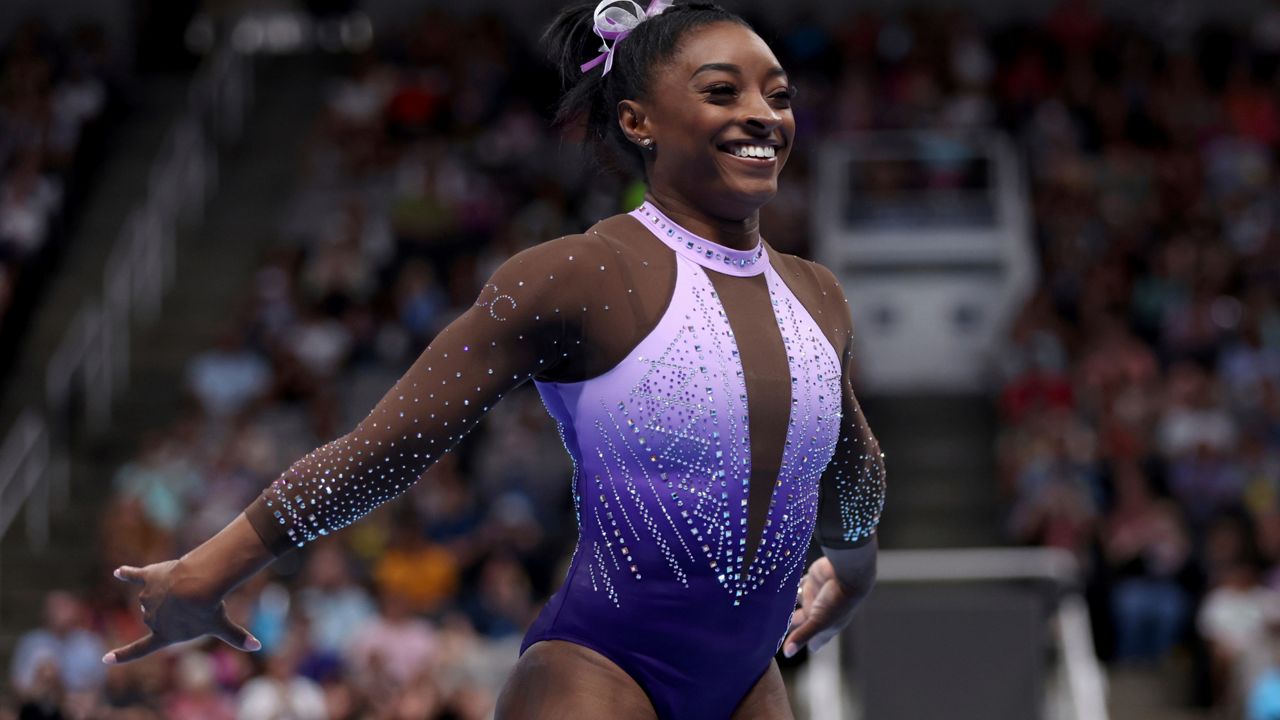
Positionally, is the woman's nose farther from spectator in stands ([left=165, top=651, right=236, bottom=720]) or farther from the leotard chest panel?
spectator in stands ([left=165, top=651, right=236, bottom=720])

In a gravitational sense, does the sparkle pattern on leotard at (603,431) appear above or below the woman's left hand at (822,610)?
above

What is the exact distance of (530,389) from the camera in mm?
12898

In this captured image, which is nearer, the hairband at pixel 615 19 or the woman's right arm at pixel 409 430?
the woman's right arm at pixel 409 430

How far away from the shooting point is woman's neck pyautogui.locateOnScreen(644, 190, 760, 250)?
3.04 meters

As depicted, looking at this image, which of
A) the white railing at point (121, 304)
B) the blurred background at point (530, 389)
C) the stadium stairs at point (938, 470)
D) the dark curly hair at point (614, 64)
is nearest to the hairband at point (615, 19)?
the dark curly hair at point (614, 64)

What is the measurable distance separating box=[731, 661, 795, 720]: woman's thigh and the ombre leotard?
6 cm

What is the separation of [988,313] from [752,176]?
12.1m

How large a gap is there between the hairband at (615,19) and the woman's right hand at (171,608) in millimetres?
1155

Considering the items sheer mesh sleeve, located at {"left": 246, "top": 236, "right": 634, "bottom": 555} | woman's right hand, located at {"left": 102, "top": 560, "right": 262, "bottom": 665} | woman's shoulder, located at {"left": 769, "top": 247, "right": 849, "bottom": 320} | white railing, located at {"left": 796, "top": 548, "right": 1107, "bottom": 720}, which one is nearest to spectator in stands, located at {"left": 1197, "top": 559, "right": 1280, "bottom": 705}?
white railing, located at {"left": 796, "top": 548, "right": 1107, "bottom": 720}

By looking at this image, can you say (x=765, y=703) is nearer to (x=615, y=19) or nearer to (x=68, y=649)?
(x=615, y=19)

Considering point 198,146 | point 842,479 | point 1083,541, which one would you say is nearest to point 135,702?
point 1083,541

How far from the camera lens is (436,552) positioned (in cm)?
1062

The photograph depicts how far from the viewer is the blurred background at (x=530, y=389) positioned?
9469 millimetres

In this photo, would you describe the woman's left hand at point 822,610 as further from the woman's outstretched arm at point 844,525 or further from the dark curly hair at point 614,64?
the dark curly hair at point 614,64
